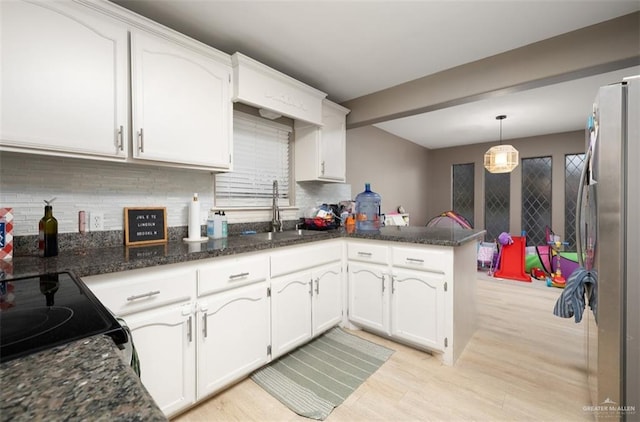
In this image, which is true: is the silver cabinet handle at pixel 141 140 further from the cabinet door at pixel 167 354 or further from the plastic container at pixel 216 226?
the cabinet door at pixel 167 354

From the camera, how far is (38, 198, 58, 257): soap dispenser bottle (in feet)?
4.59

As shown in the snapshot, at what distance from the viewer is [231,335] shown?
63.5 inches

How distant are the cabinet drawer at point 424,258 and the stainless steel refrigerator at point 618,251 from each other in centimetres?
76

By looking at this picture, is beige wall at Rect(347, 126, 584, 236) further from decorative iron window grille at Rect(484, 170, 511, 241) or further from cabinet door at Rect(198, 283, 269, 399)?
Answer: cabinet door at Rect(198, 283, 269, 399)

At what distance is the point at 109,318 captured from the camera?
662mm

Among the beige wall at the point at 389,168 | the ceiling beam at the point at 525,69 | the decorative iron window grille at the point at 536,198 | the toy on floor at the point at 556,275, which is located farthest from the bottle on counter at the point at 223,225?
the decorative iron window grille at the point at 536,198

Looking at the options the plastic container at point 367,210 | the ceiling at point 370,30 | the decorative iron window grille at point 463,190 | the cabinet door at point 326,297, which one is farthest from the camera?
the decorative iron window grille at point 463,190

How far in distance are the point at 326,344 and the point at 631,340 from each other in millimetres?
1738

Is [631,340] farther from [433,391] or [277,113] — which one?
[277,113]

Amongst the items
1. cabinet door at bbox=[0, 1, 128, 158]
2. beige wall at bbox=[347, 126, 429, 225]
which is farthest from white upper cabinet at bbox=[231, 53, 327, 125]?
beige wall at bbox=[347, 126, 429, 225]

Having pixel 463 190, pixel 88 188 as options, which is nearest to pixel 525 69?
pixel 88 188

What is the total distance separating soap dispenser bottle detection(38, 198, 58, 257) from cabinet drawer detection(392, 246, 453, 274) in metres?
2.10

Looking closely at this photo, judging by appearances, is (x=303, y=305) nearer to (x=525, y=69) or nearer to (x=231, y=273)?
(x=231, y=273)

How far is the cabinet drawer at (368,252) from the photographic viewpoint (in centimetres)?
220
